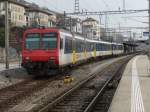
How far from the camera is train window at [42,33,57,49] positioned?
81.1ft

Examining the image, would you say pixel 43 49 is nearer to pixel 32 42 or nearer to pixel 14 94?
pixel 32 42

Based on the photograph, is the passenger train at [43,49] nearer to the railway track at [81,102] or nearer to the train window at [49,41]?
the train window at [49,41]

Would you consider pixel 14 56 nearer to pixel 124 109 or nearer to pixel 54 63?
pixel 54 63

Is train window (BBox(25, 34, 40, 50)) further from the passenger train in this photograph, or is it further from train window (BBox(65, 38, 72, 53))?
train window (BBox(65, 38, 72, 53))

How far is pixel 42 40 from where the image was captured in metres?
25.0

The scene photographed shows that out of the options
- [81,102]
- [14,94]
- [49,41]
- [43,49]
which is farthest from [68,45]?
[81,102]

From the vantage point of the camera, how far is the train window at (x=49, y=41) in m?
24.7

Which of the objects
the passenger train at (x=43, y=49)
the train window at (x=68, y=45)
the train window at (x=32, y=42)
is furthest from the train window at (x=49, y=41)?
the train window at (x=68, y=45)

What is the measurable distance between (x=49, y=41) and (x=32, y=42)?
1013mm

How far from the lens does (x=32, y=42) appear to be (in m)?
25.1

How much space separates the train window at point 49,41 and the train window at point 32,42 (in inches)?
13.7

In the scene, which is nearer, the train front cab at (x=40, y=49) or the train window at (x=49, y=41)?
the train front cab at (x=40, y=49)

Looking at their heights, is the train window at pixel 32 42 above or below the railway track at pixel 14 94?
above

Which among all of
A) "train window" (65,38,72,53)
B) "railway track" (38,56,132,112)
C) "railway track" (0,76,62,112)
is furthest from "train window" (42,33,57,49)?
"railway track" (38,56,132,112)
